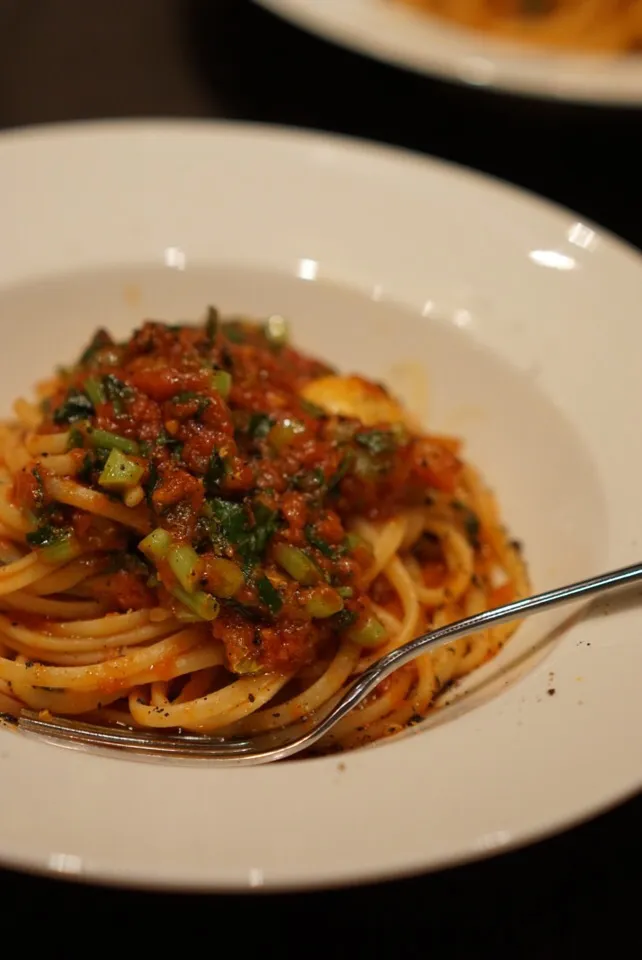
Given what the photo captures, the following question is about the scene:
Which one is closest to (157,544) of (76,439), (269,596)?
(269,596)

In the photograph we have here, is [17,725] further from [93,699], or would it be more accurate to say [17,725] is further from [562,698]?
[562,698]

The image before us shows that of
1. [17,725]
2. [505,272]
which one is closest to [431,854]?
[17,725]

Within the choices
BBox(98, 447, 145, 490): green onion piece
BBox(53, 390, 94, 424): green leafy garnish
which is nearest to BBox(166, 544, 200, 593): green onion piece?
BBox(98, 447, 145, 490): green onion piece

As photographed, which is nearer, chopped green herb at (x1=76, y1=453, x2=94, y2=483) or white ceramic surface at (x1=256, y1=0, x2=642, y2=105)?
chopped green herb at (x1=76, y1=453, x2=94, y2=483)

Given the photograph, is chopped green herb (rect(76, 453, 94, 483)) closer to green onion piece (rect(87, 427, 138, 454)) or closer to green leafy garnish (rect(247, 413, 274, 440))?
green onion piece (rect(87, 427, 138, 454))

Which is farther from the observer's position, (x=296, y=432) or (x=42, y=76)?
(x=42, y=76)

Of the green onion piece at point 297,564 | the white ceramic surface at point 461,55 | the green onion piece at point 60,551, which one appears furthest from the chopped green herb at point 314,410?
the white ceramic surface at point 461,55

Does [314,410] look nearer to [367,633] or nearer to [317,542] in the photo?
[317,542]

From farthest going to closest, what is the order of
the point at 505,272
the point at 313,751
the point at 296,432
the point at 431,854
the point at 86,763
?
1. the point at 505,272
2. the point at 296,432
3. the point at 313,751
4. the point at 86,763
5. the point at 431,854
